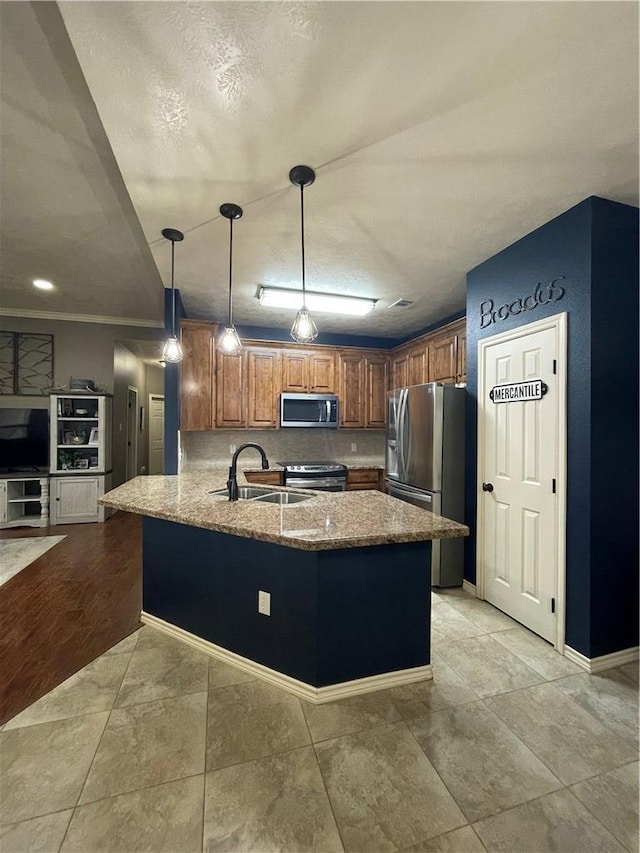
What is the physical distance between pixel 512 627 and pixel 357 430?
3090mm

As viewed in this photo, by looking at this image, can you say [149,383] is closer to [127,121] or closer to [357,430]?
[357,430]

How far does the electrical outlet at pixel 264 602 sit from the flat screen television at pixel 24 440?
14.7 feet

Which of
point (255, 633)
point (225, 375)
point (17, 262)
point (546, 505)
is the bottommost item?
point (255, 633)

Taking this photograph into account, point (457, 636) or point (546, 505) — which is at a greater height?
point (546, 505)

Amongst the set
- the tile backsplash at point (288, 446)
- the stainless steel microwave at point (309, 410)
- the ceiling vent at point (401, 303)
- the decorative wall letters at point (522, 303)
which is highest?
the ceiling vent at point (401, 303)

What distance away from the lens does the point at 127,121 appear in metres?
1.50

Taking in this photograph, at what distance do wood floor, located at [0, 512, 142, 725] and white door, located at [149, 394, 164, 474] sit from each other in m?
3.89

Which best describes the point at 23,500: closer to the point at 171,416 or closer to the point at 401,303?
the point at 171,416

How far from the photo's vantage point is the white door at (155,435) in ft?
26.2

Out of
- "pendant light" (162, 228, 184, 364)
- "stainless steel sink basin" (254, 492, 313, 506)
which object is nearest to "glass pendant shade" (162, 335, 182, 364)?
"pendant light" (162, 228, 184, 364)

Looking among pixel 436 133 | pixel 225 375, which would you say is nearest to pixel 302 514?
pixel 436 133

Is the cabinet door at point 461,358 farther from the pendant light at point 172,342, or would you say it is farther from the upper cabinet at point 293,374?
the pendant light at point 172,342

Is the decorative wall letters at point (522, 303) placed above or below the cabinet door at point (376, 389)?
above

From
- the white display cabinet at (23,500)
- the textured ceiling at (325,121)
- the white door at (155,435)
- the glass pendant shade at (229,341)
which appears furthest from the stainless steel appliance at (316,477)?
the white door at (155,435)
